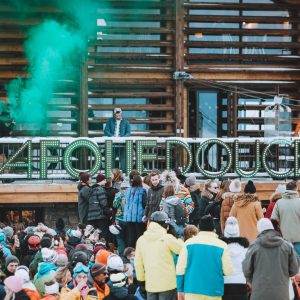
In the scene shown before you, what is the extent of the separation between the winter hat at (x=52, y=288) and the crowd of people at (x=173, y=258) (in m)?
0.01

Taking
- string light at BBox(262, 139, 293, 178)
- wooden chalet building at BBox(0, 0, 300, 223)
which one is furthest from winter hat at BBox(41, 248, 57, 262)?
wooden chalet building at BBox(0, 0, 300, 223)

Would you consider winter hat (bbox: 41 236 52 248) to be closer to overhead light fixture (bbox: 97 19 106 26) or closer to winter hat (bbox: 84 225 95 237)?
winter hat (bbox: 84 225 95 237)

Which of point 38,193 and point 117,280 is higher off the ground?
point 38,193

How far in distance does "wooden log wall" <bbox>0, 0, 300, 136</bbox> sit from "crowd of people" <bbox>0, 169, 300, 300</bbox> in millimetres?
6964

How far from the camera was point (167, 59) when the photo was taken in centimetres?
2339

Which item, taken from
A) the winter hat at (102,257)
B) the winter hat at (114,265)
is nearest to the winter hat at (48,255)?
the winter hat at (102,257)

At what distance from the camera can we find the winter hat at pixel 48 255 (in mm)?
13414

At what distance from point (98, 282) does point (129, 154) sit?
886 cm

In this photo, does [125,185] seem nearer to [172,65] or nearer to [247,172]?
[247,172]

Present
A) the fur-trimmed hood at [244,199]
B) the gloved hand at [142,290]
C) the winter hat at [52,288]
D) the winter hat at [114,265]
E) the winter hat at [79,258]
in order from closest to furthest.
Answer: the winter hat at [114,265] < the winter hat at [52,288] < the gloved hand at [142,290] < the winter hat at [79,258] < the fur-trimmed hood at [244,199]

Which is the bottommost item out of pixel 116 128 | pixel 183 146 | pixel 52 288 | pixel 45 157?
pixel 52 288

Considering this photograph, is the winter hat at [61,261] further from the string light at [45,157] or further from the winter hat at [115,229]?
the string light at [45,157]

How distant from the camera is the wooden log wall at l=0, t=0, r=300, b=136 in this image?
22906mm

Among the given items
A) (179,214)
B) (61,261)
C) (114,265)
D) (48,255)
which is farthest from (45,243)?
Answer: (114,265)
